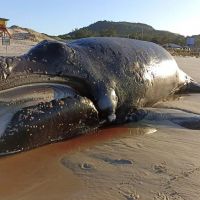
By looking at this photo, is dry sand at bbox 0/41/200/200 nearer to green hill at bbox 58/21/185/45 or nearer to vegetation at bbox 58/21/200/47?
vegetation at bbox 58/21/200/47

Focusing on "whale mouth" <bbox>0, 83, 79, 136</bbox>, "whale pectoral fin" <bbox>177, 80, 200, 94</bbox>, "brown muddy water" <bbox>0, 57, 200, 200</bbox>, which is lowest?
"whale pectoral fin" <bbox>177, 80, 200, 94</bbox>

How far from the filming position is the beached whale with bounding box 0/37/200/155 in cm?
387

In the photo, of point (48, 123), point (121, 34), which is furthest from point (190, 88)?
point (121, 34)

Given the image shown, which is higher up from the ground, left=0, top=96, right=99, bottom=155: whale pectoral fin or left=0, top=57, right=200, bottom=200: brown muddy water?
left=0, top=96, right=99, bottom=155: whale pectoral fin

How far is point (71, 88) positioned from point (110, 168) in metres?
1.41

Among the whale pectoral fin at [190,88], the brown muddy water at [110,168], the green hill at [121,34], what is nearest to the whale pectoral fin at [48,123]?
the brown muddy water at [110,168]

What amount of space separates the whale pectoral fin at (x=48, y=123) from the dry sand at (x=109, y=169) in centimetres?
11

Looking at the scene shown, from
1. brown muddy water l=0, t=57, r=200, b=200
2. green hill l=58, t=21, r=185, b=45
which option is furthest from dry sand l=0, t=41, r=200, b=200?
green hill l=58, t=21, r=185, b=45

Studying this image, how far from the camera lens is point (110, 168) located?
3.35m

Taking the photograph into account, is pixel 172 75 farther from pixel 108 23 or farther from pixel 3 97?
pixel 108 23

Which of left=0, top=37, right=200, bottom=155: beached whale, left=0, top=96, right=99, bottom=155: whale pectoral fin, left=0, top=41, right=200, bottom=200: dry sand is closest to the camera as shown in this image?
left=0, top=41, right=200, bottom=200: dry sand

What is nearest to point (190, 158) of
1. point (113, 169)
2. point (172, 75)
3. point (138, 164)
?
point (138, 164)

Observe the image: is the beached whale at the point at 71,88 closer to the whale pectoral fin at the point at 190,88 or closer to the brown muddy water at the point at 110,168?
the brown muddy water at the point at 110,168

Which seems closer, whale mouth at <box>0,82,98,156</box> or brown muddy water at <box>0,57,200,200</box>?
brown muddy water at <box>0,57,200,200</box>
